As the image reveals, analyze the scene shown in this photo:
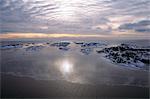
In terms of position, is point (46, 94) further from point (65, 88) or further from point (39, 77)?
point (39, 77)

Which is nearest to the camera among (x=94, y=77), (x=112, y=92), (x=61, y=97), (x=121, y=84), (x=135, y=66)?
(x=61, y=97)

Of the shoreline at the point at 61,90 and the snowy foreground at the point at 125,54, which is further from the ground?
the snowy foreground at the point at 125,54

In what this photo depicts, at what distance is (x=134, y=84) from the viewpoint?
30.3 feet

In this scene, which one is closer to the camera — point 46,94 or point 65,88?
point 46,94

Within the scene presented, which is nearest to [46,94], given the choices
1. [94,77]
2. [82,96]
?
[82,96]

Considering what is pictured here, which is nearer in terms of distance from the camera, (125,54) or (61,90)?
(61,90)

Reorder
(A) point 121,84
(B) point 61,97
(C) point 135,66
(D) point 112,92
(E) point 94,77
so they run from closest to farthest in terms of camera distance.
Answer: (B) point 61,97 → (D) point 112,92 → (A) point 121,84 → (E) point 94,77 → (C) point 135,66

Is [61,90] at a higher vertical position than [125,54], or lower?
lower

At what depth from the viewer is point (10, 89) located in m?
8.41

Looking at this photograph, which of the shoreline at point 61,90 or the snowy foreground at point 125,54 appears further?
the snowy foreground at point 125,54

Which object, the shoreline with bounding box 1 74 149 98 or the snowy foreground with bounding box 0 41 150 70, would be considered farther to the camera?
the snowy foreground with bounding box 0 41 150 70

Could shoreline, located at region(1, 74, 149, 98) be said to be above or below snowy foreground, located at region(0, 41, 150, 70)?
below

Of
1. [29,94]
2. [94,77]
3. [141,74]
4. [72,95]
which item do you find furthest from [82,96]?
[141,74]

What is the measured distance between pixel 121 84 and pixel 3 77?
21.0 ft
